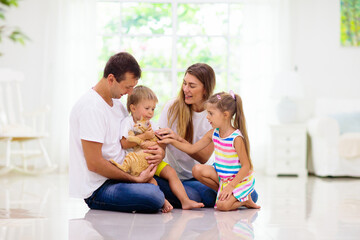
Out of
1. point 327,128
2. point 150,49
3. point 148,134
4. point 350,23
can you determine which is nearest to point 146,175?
point 148,134

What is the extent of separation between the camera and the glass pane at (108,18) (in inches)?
236

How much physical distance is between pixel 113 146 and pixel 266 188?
195 centimetres

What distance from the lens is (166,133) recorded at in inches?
112

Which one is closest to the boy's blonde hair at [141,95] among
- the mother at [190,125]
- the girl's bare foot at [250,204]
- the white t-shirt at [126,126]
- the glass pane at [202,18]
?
the white t-shirt at [126,126]

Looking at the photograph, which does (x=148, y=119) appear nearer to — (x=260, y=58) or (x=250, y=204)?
(x=250, y=204)

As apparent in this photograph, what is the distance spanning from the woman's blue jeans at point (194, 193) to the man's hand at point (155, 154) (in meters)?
0.18

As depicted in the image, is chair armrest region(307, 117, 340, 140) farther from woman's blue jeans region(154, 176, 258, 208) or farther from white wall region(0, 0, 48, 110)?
white wall region(0, 0, 48, 110)

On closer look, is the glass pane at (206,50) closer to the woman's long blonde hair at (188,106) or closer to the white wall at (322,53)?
the white wall at (322,53)

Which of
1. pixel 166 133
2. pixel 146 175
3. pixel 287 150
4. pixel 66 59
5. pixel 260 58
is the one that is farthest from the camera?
pixel 260 58

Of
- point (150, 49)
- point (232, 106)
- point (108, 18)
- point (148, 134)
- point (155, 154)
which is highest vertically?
point (108, 18)

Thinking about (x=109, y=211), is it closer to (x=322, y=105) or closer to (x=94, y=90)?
(x=94, y=90)

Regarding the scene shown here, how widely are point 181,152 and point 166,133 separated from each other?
0.81ft

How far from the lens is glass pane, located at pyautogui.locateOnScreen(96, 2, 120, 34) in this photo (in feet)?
19.6

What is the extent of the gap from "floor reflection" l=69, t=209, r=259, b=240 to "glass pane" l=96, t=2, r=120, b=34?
365 cm
